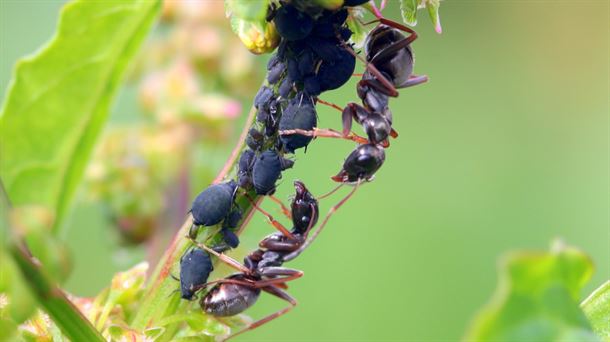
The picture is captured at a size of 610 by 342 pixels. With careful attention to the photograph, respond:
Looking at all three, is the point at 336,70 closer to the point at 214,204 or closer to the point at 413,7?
the point at 413,7

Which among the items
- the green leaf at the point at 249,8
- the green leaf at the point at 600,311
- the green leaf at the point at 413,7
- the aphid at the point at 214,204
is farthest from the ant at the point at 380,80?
the green leaf at the point at 600,311

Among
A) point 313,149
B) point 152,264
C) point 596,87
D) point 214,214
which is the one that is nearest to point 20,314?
point 214,214

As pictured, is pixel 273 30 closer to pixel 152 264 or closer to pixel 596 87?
pixel 152 264

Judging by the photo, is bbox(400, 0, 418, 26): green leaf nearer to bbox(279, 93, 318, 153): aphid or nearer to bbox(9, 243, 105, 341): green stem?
bbox(279, 93, 318, 153): aphid

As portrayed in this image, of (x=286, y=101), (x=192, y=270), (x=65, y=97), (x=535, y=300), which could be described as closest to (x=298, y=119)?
(x=286, y=101)

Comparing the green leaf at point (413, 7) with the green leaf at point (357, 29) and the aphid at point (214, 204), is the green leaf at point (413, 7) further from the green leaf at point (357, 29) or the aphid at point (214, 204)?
the aphid at point (214, 204)

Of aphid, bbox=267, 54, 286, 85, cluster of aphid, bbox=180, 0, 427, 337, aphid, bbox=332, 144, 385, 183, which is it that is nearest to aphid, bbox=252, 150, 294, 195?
cluster of aphid, bbox=180, 0, 427, 337
